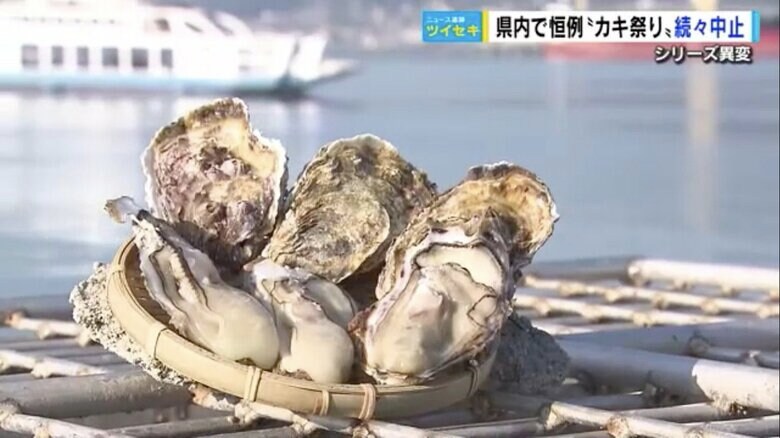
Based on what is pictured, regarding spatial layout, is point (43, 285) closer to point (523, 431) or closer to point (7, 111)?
point (523, 431)

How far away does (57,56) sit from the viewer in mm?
14195

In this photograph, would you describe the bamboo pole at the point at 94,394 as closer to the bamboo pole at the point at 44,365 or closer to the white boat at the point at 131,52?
the bamboo pole at the point at 44,365

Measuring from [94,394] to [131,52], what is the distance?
13.4 meters

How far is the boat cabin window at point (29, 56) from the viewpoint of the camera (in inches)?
556

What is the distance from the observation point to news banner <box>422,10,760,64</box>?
11.0 feet

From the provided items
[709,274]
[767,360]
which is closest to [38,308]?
[767,360]

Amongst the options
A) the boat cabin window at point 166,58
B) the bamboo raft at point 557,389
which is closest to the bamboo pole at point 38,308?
the bamboo raft at point 557,389

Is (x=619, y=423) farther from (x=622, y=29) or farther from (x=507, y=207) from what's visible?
(x=622, y=29)

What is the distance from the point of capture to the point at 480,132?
7.17 meters

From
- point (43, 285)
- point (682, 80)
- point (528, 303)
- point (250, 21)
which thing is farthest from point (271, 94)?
point (528, 303)

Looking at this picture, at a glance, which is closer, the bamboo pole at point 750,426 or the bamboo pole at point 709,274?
the bamboo pole at point 750,426

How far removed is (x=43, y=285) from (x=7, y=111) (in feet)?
23.8

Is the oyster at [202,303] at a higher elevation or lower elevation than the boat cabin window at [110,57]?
lower

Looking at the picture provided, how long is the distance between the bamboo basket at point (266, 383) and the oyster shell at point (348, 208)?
6.2 inches
